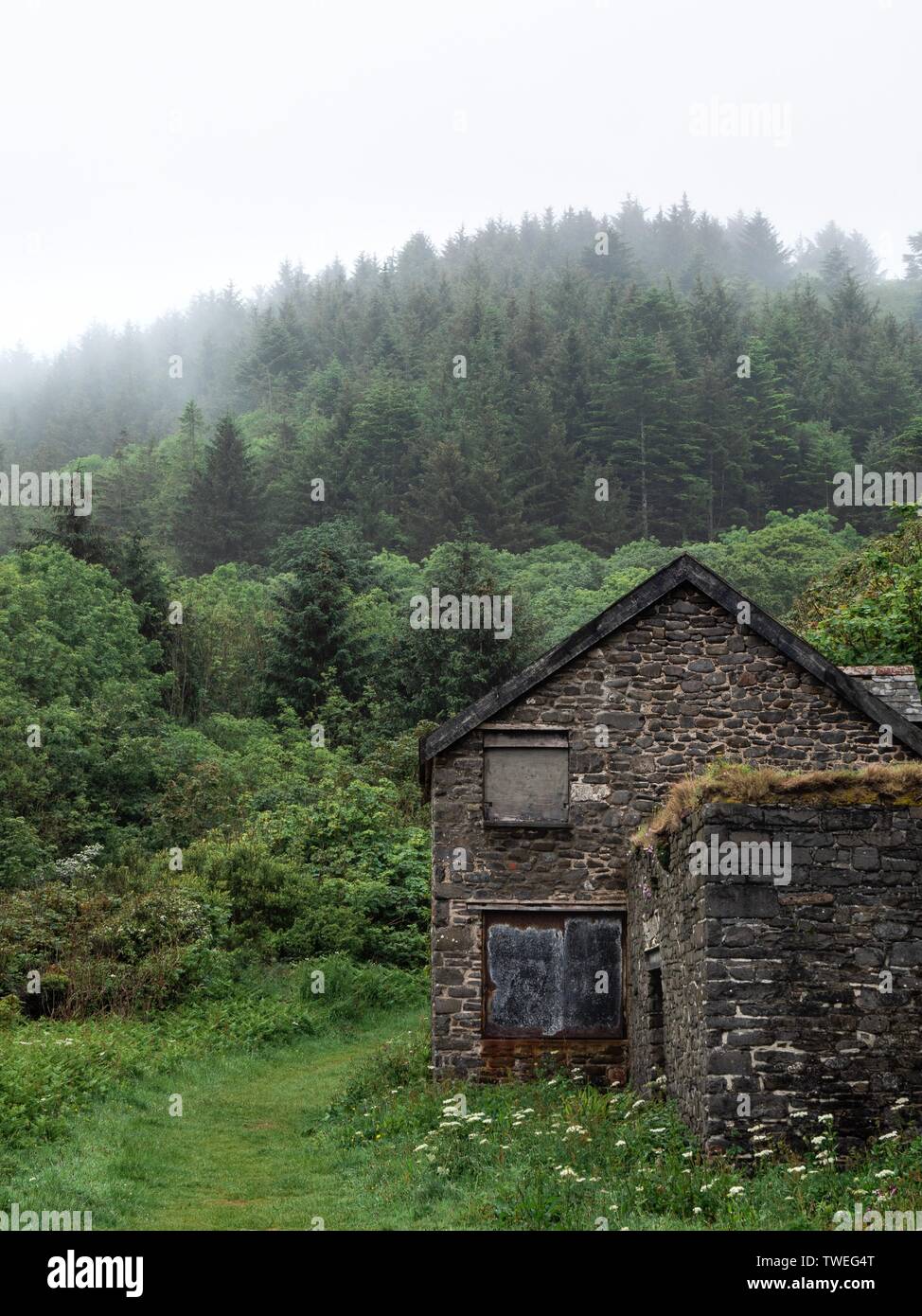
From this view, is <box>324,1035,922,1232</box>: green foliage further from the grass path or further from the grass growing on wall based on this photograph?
the grass growing on wall

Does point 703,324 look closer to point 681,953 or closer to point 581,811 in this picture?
point 581,811

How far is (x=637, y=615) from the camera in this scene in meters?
19.6

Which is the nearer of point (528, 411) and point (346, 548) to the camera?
point (346, 548)

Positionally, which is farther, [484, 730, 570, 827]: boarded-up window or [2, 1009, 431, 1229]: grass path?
[484, 730, 570, 827]: boarded-up window

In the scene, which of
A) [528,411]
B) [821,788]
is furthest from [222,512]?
[821,788]

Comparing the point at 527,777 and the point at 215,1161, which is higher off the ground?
the point at 527,777

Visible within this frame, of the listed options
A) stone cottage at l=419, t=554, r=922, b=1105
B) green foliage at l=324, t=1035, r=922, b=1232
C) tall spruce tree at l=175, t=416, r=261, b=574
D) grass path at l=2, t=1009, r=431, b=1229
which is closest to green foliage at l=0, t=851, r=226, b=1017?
grass path at l=2, t=1009, r=431, b=1229

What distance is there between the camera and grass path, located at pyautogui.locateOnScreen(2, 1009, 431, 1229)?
450 inches

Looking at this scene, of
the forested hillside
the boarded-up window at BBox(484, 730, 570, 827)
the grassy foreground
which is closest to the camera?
the grassy foreground

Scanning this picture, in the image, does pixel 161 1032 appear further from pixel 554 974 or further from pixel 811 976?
pixel 811 976

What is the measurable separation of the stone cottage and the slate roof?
2 centimetres

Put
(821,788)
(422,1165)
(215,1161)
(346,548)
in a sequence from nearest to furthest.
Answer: (422,1165), (821,788), (215,1161), (346,548)

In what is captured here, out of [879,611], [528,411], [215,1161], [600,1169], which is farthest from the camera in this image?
[528,411]

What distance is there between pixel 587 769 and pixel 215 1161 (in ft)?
24.5
